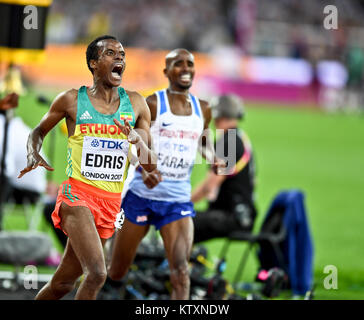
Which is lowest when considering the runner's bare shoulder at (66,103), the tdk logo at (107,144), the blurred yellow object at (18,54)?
the tdk logo at (107,144)

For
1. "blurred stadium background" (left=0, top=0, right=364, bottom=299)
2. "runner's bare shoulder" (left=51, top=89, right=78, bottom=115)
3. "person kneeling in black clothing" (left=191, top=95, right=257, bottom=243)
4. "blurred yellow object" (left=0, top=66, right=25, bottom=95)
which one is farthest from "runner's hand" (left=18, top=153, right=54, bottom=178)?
"blurred stadium background" (left=0, top=0, right=364, bottom=299)

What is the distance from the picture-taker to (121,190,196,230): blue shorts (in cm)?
732

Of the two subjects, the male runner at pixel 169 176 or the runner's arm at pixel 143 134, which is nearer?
the runner's arm at pixel 143 134

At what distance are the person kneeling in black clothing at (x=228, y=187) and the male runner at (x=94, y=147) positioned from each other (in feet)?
10.0

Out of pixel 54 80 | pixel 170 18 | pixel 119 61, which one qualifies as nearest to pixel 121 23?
pixel 170 18

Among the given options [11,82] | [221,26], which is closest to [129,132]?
[11,82]

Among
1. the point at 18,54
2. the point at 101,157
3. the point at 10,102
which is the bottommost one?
the point at 101,157

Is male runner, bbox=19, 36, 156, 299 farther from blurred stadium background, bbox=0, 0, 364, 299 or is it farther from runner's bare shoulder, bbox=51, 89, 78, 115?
blurred stadium background, bbox=0, 0, 364, 299

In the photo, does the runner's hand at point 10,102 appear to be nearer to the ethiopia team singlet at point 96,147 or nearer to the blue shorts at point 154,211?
the blue shorts at point 154,211

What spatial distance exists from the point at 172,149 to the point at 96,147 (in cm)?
125

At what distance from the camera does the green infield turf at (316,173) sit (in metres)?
11.3

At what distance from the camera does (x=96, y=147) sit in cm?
622

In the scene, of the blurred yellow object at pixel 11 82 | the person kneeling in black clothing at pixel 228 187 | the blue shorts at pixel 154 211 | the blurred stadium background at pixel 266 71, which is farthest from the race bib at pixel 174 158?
the blurred stadium background at pixel 266 71

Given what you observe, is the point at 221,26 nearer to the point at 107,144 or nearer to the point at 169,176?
the point at 169,176
